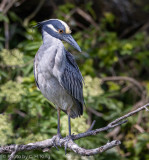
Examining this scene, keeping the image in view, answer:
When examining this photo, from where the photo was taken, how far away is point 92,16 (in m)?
5.20

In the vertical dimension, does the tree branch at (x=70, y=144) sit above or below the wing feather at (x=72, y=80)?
below

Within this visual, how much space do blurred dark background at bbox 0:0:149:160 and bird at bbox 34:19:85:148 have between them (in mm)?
303

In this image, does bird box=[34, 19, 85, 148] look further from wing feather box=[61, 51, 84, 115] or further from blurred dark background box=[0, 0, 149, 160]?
blurred dark background box=[0, 0, 149, 160]

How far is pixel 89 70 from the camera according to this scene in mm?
4121

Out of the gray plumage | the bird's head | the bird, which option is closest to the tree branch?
the bird

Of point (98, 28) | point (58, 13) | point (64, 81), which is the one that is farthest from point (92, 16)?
point (64, 81)

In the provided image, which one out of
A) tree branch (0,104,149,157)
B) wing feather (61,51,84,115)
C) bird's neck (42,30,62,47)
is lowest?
tree branch (0,104,149,157)

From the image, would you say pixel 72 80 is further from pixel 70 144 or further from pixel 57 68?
pixel 70 144

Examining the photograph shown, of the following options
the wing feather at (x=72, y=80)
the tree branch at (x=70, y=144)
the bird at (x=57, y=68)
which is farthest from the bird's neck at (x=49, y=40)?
the tree branch at (x=70, y=144)

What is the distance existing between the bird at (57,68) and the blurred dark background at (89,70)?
30 cm

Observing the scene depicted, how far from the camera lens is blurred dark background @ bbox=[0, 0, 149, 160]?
321 centimetres

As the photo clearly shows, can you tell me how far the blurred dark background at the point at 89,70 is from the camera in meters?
3.21

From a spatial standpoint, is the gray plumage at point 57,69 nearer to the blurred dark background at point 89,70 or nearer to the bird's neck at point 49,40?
the bird's neck at point 49,40

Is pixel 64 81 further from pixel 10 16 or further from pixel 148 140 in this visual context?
pixel 10 16
